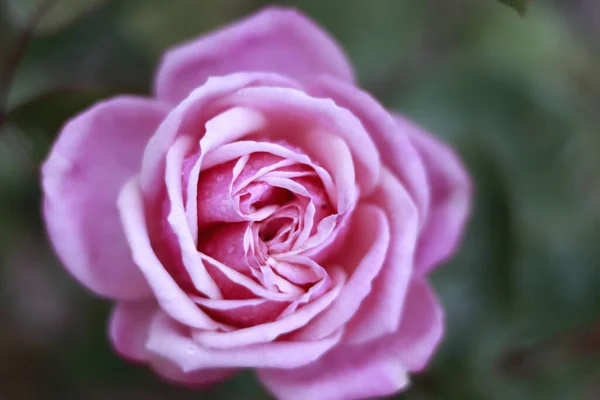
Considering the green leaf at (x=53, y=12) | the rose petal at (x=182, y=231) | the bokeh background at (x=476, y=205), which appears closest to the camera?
the rose petal at (x=182, y=231)

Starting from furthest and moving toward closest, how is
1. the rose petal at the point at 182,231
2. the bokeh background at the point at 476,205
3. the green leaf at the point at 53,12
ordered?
the bokeh background at the point at 476,205 < the green leaf at the point at 53,12 < the rose petal at the point at 182,231

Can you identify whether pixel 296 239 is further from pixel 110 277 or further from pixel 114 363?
pixel 114 363

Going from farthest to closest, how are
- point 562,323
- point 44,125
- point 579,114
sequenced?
1. point 579,114
2. point 562,323
3. point 44,125

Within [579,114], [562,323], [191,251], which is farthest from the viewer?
[579,114]

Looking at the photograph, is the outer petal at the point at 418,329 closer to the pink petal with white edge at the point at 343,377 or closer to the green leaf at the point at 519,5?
the pink petal with white edge at the point at 343,377

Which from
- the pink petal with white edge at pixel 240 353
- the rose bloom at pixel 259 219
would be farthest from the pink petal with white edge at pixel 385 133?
the pink petal with white edge at pixel 240 353

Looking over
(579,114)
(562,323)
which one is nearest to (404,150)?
(562,323)

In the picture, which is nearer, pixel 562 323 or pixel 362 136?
pixel 362 136

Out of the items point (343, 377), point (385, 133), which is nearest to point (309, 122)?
point (385, 133)

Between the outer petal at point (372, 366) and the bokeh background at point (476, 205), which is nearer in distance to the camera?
the outer petal at point (372, 366)
